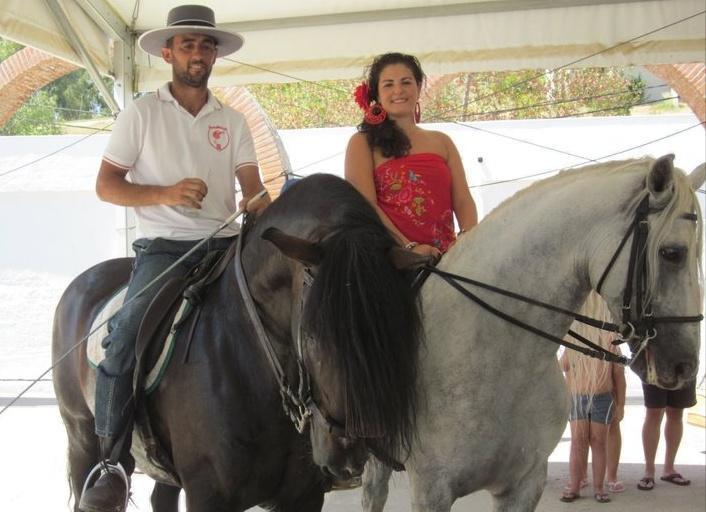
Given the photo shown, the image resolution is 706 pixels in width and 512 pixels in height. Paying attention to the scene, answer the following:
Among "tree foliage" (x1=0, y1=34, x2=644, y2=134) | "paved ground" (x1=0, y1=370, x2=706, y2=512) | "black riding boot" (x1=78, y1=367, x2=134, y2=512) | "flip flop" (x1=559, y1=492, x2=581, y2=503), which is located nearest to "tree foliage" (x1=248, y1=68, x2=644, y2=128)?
"tree foliage" (x1=0, y1=34, x2=644, y2=134)

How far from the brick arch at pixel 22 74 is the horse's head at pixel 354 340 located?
11954mm

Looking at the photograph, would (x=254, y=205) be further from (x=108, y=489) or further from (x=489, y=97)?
(x=489, y=97)

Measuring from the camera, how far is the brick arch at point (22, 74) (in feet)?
43.4

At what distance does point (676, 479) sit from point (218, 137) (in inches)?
195

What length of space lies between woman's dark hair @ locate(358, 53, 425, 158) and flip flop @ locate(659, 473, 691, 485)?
4.45 meters

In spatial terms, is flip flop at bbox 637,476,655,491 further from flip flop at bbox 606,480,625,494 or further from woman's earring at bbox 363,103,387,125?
woman's earring at bbox 363,103,387,125

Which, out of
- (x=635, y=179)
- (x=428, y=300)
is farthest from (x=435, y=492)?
(x=635, y=179)

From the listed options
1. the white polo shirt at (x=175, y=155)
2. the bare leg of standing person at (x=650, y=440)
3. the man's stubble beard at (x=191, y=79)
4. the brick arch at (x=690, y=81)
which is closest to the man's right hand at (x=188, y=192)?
the white polo shirt at (x=175, y=155)

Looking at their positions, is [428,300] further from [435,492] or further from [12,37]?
[12,37]

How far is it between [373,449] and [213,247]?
3.93 ft

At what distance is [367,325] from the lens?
2.27 metres

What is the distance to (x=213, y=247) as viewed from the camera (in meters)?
3.35

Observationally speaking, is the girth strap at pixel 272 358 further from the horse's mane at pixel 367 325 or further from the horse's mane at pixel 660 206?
the horse's mane at pixel 660 206

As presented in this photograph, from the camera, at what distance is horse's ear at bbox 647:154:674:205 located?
238cm
